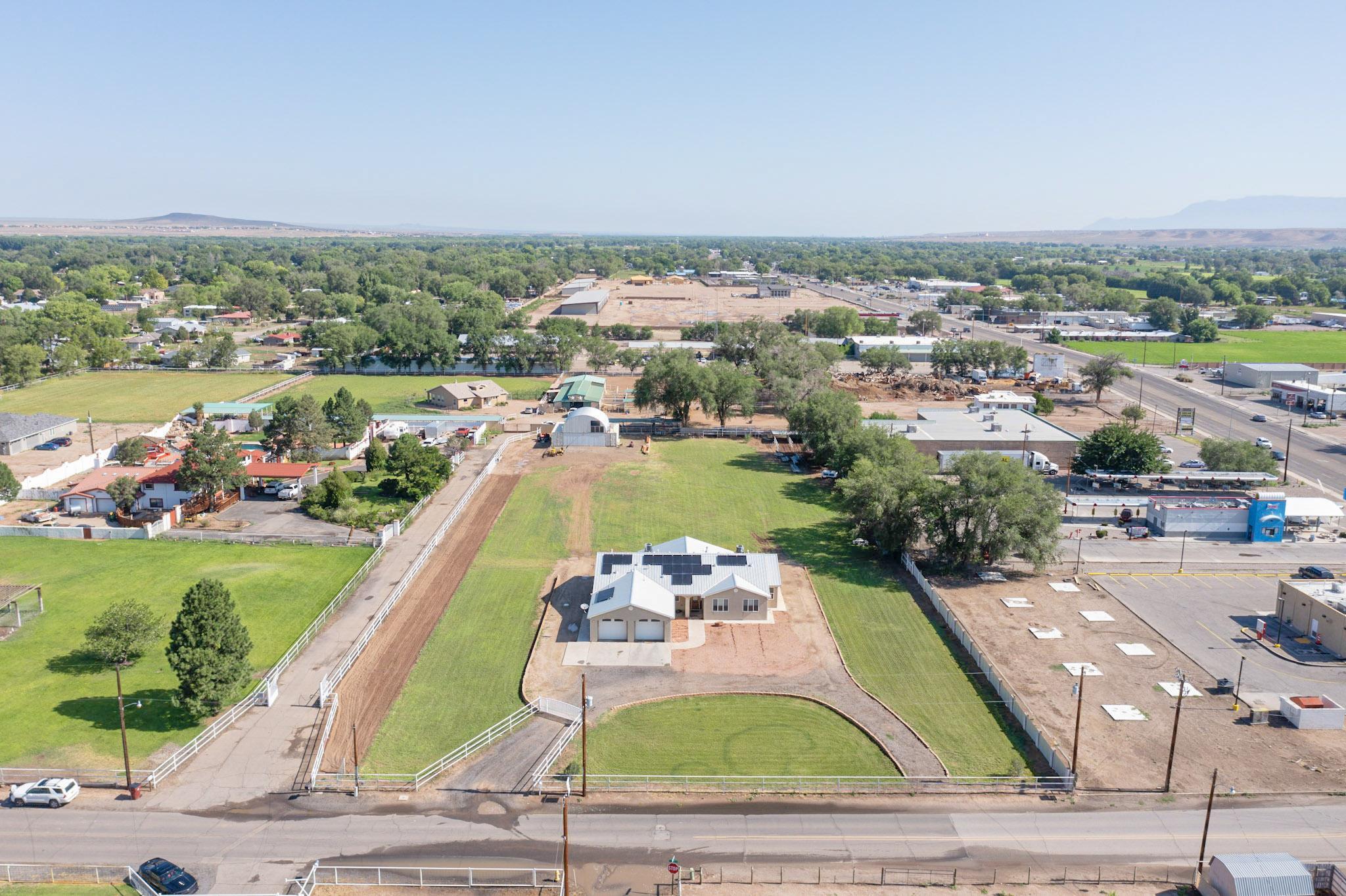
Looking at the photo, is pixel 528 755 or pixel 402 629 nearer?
pixel 528 755

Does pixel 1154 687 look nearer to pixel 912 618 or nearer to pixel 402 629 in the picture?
pixel 912 618

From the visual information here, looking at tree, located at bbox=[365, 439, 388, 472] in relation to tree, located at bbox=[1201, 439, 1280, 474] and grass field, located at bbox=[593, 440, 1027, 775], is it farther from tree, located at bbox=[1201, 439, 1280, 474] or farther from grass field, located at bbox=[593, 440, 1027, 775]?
tree, located at bbox=[1201, 439, 1280, 474]

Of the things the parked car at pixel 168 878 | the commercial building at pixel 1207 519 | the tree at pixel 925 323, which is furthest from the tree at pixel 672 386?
the tree at pixel 925 323

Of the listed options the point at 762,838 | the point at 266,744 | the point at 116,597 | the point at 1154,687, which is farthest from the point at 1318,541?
the point at 116,597

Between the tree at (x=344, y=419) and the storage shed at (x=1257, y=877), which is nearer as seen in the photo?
the storage shed at (x=1257, y=877)

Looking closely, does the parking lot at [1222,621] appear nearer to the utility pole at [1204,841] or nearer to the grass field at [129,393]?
the utility pole at [1204,841]

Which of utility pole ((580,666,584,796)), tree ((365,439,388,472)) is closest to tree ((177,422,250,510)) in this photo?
tree ((365,439,388,472))
